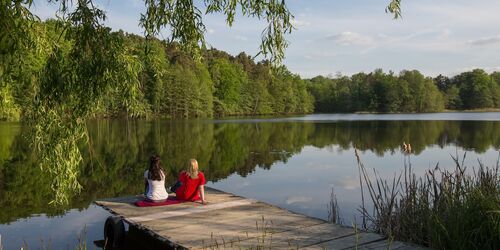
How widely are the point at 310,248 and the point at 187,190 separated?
3492 millimetres

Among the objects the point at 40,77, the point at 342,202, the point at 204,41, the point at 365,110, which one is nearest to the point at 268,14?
the point at 204,41

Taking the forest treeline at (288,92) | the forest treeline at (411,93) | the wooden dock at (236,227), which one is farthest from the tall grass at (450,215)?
the forest treeline at (411,93)

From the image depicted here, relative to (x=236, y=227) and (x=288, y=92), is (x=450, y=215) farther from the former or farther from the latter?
(x=288, y=92)

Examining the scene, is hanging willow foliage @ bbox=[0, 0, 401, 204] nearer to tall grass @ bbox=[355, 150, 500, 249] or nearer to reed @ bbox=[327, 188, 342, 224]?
tall grass @ bbox=[355, 150, 500, 249]

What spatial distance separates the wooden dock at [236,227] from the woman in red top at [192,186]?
194 millimetres

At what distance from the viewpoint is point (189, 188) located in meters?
8.36

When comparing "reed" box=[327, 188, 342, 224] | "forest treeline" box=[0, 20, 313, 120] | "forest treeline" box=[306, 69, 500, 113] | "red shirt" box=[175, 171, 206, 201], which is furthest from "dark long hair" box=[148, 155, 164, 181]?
"forest treeline" box=[306, 69, 500, 113]

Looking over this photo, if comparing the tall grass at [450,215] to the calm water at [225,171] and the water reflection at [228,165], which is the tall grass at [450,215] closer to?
the calm water at [225,171]

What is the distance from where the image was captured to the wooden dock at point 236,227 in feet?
18.3

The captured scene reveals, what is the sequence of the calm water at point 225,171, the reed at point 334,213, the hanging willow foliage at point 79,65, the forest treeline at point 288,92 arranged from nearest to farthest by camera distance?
the hanging willow foliage at point 79,65
the reed at point 334,213
the calm water at point 225,171
the forest treeline at point 288,92

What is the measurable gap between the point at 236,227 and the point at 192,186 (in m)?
2.08

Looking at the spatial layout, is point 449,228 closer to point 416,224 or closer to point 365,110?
point 416,224

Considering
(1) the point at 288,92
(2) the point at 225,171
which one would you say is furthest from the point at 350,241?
(1) the point at 288,92

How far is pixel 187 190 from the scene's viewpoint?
8359 millimetres
